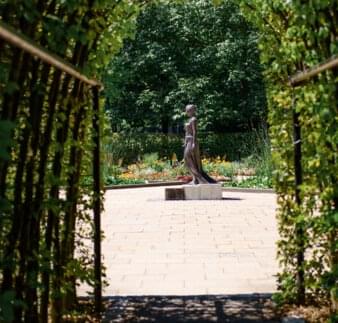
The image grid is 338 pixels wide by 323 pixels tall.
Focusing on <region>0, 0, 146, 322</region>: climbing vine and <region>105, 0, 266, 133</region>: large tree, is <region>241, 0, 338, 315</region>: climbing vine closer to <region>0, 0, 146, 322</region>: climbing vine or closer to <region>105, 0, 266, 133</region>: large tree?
<region>0, 0, 146, 322</region>: climbing vine

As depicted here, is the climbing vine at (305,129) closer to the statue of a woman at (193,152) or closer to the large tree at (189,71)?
the statue of a woman at (193,152)

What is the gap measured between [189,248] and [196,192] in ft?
27.4

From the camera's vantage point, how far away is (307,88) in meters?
4.44

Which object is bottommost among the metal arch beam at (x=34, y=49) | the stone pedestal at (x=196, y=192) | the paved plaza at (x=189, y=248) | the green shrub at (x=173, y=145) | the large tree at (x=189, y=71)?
the paved plaza at (x=189, y=248)

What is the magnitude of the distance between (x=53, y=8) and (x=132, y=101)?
31857 mm

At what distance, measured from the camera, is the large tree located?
111ft

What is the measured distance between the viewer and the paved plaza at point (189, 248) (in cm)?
684

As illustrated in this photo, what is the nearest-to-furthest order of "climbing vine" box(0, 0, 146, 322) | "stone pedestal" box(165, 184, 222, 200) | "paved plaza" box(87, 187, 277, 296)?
1. "climbing vine" box(0, 0, 146, 322)
2. "paved plaza" box(87, 187, 277, 296)
3. "stone pedestal" box(165, 184, 222, 200)

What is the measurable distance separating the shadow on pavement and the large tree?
2710 centimetres

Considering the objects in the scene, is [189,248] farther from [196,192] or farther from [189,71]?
[189,71]

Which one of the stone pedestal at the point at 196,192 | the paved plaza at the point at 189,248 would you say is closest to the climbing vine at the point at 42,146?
the paved plaza at the point at 189,248

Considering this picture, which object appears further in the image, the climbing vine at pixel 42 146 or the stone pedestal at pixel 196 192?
the stone pedestal at pixel 196 192

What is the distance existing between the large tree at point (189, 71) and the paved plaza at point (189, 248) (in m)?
17.6

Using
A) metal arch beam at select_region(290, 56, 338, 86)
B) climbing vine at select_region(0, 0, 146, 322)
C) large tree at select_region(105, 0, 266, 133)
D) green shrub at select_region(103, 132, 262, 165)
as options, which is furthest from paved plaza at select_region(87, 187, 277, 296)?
large tree at select_region(105, 0, 266, 133)
